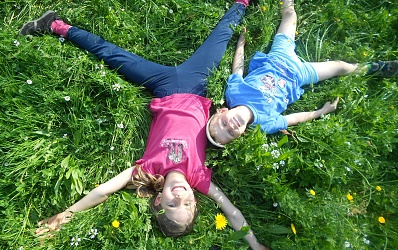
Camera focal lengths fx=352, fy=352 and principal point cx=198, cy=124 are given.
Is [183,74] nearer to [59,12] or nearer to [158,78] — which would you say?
[158,78]

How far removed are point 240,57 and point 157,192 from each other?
165cm

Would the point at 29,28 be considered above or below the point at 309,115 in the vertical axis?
above

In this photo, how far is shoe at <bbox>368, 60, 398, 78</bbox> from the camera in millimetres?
3781

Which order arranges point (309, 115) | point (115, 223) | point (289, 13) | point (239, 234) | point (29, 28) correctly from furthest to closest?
point (289, 13), point (309, 115), point (29, 28), point (239, 234), point (115, 223)

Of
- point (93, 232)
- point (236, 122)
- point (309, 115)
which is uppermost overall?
point (236, 122)

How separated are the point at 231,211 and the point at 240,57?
62.9 inches

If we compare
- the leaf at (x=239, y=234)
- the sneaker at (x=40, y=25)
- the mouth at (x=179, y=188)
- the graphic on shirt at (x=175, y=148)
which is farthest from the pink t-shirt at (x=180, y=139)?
the sneaker at (x=40, y=25)

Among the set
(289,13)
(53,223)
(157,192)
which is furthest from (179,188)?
(289,13)

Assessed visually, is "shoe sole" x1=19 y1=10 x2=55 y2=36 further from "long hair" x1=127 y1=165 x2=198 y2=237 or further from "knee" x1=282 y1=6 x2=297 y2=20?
"knee" x1=282 y1=6 x2=297 y2=20

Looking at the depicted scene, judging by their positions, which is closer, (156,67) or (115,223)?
(115,223)

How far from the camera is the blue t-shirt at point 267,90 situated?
11.2ft

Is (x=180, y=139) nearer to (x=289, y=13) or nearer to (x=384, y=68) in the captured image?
(x=289, y=13)

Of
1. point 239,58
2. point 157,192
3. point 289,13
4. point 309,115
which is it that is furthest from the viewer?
point 289,13

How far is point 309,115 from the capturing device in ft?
11.9
